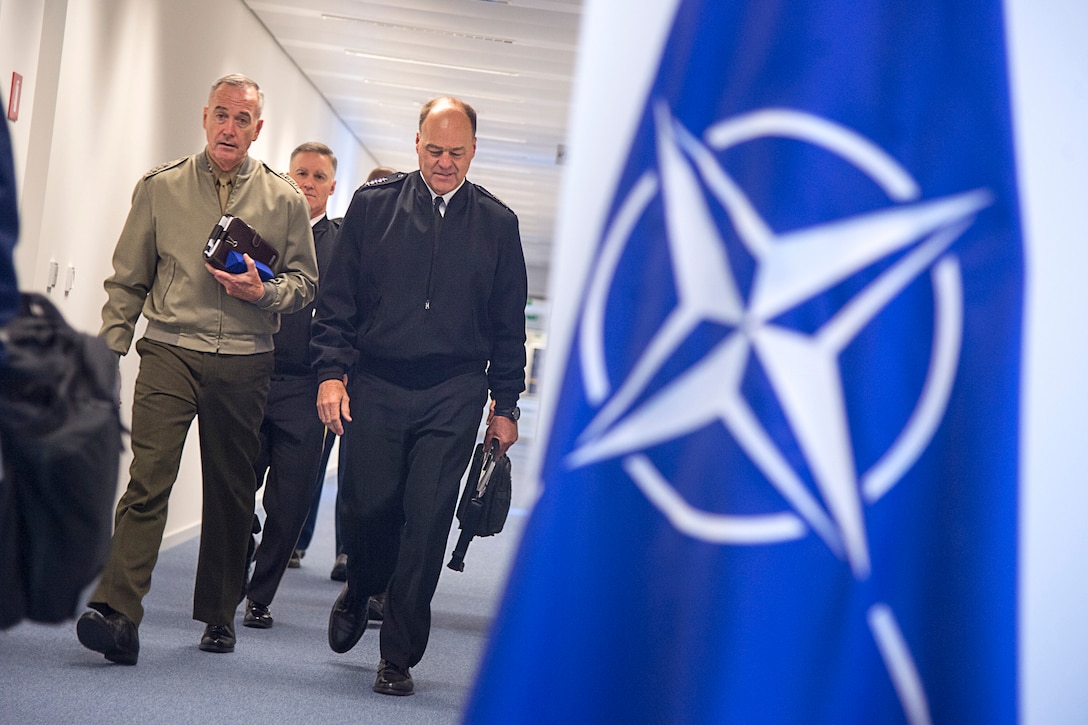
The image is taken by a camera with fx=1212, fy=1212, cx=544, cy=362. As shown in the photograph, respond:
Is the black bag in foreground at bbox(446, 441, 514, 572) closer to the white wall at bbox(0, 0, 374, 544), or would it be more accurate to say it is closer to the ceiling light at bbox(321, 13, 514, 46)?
the white wall at bbox(0, 0, 374, 544)

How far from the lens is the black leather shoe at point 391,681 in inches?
138

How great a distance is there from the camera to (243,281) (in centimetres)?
355

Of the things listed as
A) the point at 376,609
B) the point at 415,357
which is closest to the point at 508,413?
the point at 415,357

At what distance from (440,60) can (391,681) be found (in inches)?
243

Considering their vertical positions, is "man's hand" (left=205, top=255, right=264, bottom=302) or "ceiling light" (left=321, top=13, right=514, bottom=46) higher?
"ceiling light" (left=321, top=13, right=514, bottom=46)

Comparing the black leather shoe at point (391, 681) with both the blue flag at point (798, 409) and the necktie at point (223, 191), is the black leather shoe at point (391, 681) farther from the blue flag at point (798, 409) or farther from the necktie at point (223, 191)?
the blue flag at point (798, 409)

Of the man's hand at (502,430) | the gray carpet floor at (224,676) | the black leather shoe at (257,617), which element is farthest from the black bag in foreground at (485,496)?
the black leather shoe at (257,617)

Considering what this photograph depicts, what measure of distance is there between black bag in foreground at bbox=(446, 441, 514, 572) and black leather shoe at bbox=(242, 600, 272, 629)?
1.06 m

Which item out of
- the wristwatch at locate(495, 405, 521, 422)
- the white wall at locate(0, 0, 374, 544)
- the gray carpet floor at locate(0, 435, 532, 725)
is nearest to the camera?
the gray carpet floor at locate(0, 435, 532, 725)

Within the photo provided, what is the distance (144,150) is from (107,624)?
3017 millimetres

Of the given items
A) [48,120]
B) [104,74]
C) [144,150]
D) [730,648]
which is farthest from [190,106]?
[730,648]

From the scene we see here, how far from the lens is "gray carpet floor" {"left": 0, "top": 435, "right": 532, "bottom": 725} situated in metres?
3.02

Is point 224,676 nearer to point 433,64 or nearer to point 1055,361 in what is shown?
point 1055,361

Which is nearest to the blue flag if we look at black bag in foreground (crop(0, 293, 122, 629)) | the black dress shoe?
black bag in foreground (crop(0, 293, 122, 629))
